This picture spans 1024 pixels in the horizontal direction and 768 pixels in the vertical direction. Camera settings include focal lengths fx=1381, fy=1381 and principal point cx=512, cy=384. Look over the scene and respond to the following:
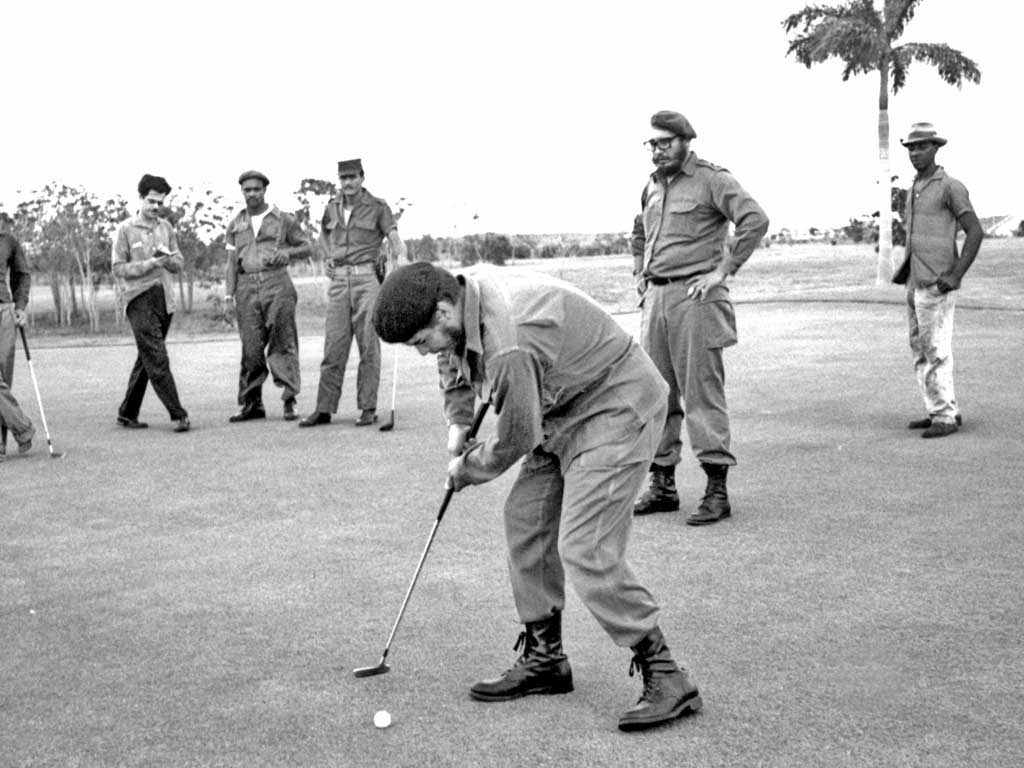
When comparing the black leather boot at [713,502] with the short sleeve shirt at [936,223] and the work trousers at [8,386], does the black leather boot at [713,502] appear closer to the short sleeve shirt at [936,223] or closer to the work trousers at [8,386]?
the short sleeve shirt at [936,223]

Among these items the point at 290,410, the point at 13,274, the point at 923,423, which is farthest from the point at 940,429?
the point at 13,274

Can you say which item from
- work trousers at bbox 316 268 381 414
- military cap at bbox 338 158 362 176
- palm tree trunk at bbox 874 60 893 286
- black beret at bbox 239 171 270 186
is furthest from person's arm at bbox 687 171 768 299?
palm tree trunk at bbox 874 60 893 286

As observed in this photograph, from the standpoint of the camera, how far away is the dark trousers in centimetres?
1218

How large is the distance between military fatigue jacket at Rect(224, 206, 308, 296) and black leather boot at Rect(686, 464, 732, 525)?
6.29m

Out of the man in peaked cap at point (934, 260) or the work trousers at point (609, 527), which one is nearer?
the work trousers at point (609, 527)

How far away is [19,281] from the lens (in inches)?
443

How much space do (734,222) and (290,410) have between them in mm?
6254

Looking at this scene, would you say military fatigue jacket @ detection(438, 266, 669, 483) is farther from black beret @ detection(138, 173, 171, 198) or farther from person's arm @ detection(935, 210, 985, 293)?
black beret @ detection(138, 173, 171, 198)

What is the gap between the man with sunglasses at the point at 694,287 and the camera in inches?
301

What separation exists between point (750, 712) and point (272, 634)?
2094 millimetres

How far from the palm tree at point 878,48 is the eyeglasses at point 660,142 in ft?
114

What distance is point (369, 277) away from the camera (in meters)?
12.3

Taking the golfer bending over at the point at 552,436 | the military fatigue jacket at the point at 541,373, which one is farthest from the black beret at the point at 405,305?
the military fatigue jacket at the point at 541,373

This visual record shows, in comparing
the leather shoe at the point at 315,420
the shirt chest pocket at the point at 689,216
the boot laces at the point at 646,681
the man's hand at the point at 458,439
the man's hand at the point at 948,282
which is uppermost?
the shirt chest pocket at the point at 689,216
